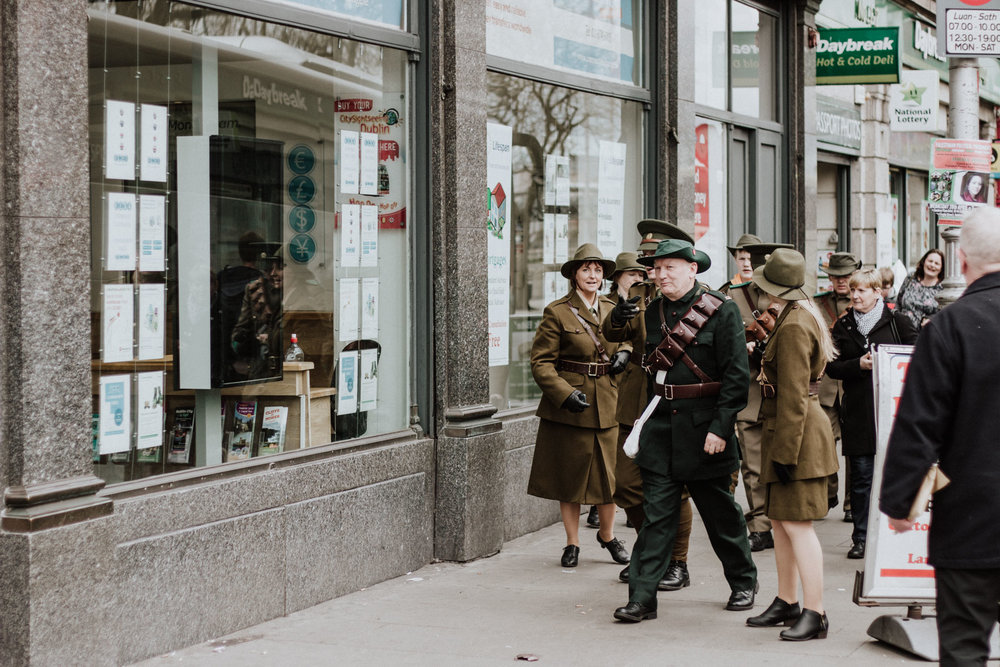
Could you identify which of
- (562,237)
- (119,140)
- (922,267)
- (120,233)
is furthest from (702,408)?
(922,267)

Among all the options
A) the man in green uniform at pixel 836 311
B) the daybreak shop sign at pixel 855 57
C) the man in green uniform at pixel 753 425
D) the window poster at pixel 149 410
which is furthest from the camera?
the daybreak shop sign at pixel 855 57

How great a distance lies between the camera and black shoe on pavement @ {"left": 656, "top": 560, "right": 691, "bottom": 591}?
7688 millimetres

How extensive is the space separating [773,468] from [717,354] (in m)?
0.65

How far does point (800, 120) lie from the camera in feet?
49.8

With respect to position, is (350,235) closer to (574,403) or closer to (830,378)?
(574,403)

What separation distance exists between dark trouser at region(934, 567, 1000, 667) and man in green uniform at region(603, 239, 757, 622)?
240 centimetres

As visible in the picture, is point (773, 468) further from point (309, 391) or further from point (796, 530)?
point (309, 391)

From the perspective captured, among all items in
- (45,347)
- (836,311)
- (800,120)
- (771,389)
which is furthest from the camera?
(800,120)

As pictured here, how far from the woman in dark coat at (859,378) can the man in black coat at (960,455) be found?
4419 millimetres

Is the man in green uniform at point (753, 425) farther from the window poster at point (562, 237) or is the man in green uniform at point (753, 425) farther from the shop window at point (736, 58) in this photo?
the shop window at point (736, 58)

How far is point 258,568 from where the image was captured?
6.81 m

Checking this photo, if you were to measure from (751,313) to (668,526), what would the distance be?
304 cm

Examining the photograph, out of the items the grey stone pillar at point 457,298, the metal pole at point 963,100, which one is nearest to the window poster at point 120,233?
the grey stone pillar at point 457,298

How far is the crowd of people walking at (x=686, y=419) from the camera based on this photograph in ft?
21.6
